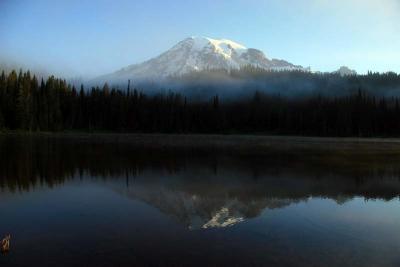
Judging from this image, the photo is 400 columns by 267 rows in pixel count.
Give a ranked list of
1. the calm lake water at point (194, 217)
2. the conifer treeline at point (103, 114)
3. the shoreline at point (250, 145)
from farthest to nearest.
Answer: the conifer treeline at point (103, 114) → the shoreline at point (250, 145) → the calm lake water at point (194, 217)

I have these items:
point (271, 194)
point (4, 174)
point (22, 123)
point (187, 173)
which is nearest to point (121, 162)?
point (187, 173)

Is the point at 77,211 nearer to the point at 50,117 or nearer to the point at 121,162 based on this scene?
the point at 121,162

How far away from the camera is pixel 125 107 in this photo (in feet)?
580

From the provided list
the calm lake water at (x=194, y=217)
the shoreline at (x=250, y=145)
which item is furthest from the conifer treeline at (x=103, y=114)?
the calm lake water at (x=194, y=217)

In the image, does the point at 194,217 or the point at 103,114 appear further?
the point at 103,114

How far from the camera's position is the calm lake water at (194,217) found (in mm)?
15422

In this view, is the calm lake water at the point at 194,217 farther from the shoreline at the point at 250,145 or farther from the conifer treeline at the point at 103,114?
the conifer treeline at the point at 103,114

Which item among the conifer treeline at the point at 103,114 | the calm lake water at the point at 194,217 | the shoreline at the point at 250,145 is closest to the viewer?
the calm lake water at the point at 194,217

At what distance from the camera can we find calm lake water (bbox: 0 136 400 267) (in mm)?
15422

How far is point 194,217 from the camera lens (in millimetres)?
21797

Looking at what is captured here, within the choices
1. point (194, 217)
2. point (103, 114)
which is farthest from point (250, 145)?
point (103, 114)

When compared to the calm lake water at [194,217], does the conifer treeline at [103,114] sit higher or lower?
higher

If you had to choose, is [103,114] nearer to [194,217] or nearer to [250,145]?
[250,145]

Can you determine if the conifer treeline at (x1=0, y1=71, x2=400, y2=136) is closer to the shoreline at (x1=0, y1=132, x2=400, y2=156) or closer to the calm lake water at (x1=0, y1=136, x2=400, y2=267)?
the shoreline at (x1=0, y1=132, x2=400, y2=156)
